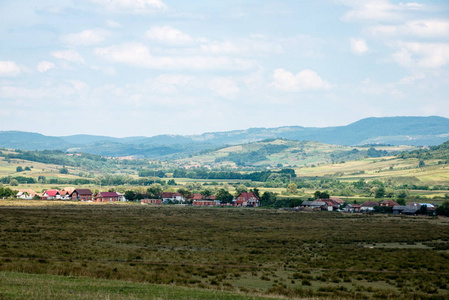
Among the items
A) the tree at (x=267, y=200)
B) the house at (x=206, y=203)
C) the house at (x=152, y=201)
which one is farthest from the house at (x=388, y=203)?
the house at (x=152, y=201)

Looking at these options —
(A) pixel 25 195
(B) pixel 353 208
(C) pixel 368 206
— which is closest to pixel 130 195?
(A) pixel 25 195

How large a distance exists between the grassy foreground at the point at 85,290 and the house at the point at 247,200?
115406mm

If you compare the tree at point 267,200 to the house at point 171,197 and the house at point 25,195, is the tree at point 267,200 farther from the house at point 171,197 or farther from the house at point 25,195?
the house at point 25,195

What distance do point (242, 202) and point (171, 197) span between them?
84.2ft

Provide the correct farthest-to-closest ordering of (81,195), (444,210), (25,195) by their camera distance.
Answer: (81,195) → (25,195) → (444,210)

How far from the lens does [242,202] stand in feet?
462

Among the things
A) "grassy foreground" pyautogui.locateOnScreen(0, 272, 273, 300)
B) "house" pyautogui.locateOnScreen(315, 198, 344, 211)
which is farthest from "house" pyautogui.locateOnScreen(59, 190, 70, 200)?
"grassy foreground" pyautogui.locateOnScreen(0, 272, 273, 300)

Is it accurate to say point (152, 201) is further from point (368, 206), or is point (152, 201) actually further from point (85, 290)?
point (85, 290)

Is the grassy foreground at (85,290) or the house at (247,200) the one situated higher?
the grassy foreground at (85,290)

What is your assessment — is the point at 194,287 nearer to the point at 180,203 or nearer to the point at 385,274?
the point at 385,274

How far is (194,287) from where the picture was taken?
2481 cm

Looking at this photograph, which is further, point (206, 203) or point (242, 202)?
point (206, 203)

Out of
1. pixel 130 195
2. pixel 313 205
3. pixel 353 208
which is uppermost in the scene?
pixel 130 195

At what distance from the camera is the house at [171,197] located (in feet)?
500
